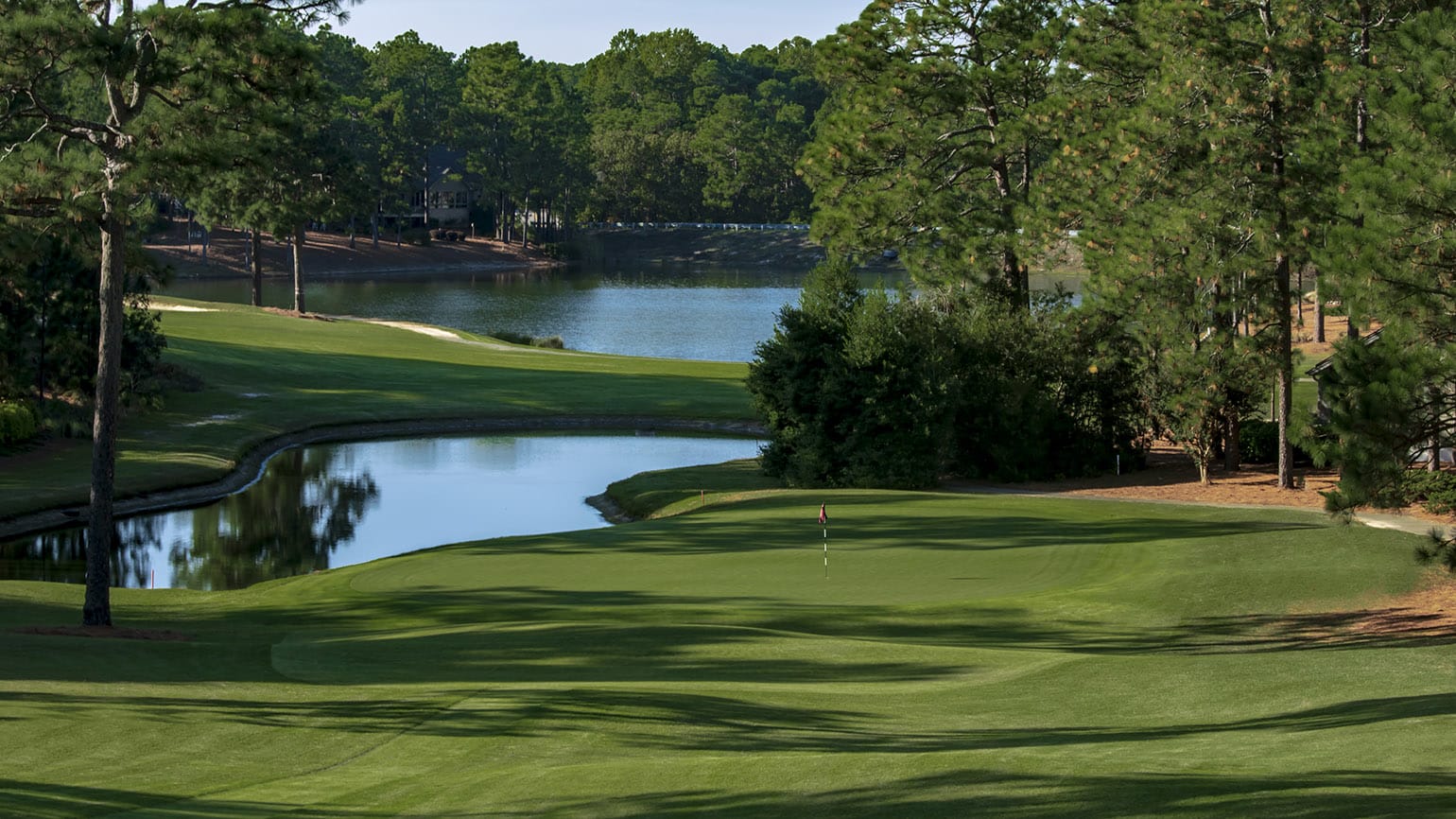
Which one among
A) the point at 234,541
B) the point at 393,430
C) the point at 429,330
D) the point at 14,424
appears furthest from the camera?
the point at 429,330

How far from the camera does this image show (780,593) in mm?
21953

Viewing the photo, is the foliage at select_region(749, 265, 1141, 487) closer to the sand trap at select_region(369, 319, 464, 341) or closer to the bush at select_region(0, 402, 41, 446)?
the bush at select_region(0, 402, 41, 446)

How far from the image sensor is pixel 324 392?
183 feet

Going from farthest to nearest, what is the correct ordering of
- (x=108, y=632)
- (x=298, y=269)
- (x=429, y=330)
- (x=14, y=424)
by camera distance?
(x=298, y=269), (x=429, y=330), (x=14, y=424), (x=108, y=632)

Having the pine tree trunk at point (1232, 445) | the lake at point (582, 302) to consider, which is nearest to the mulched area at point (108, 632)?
the pine tree trunk at point (1232, 445)

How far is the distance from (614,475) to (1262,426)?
60.6 feet

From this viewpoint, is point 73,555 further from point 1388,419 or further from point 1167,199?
point 1167,199

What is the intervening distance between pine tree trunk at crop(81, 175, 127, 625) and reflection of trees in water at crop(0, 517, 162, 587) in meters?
7.97

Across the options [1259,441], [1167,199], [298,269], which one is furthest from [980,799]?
[298,269]

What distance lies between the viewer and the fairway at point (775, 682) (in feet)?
34.7

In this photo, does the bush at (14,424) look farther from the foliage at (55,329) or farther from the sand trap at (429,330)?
the sand trap at (429,330)

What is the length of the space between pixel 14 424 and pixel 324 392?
1712cm

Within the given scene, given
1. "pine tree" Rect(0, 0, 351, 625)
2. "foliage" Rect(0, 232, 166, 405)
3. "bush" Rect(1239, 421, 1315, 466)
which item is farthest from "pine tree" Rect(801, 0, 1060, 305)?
"pine tree" Rect(0, 0, 351, 625)

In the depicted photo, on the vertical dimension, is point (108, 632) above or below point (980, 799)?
below
